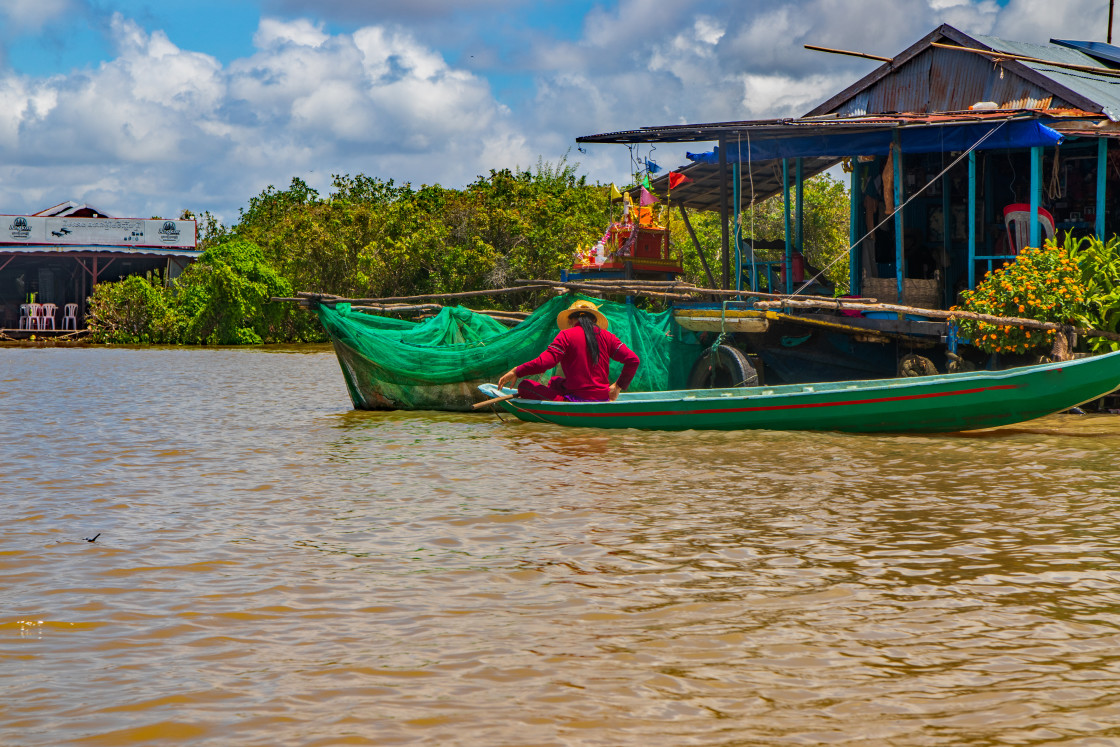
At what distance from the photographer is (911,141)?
15.0 m

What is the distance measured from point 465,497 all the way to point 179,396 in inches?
463

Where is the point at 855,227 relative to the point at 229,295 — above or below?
above

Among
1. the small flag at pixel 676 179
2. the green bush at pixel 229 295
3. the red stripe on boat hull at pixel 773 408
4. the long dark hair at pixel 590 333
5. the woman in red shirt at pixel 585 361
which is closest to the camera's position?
the red stripe on boat hull at pixel 773 408

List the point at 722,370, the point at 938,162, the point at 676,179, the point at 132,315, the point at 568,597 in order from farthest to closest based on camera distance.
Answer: the point at 132,315
the point at 676,179
the point at 938,162
the point at 722,370
the point at 568,597

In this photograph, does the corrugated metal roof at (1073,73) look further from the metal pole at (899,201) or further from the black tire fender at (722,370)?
the black tire fender at (722,370)

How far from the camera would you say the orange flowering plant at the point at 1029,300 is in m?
12.8

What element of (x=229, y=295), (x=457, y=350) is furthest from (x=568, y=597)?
(x=229, y=295)

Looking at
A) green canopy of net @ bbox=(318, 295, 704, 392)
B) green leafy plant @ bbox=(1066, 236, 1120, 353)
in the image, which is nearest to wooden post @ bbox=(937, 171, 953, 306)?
green leafy plant @ bbox=(1066, 236, 1120, 353)

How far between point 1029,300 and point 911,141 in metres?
3.18

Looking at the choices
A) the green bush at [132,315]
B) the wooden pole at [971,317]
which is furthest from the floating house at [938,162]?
the green bush at [132,315]

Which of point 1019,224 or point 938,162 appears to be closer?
point 1019,224

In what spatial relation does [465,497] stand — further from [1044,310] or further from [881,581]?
[1044,310]

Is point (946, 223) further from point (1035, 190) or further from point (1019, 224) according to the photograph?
point (1035, 190)

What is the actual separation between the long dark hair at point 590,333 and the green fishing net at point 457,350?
1272 millimetres
